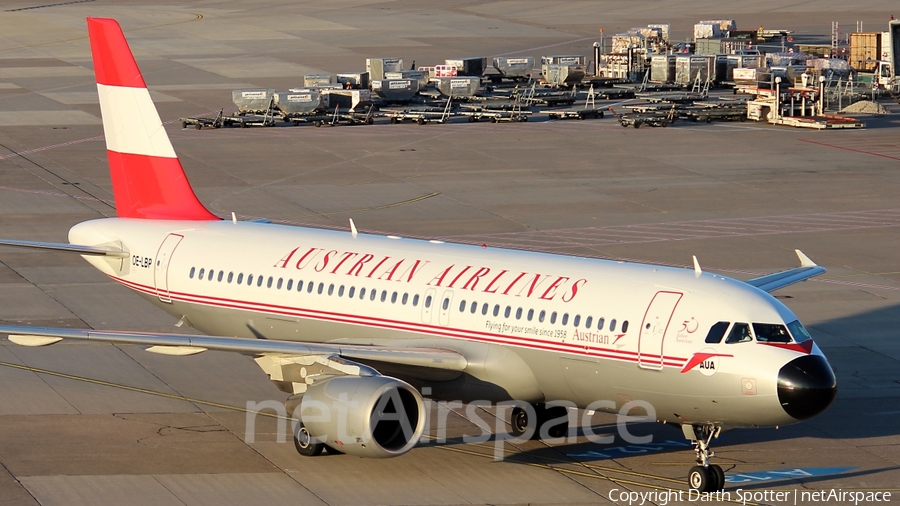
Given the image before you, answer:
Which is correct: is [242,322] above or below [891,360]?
above

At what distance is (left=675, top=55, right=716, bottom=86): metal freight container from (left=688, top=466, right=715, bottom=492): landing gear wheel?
70635 millimetres

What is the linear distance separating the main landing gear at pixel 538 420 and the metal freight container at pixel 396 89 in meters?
58.2

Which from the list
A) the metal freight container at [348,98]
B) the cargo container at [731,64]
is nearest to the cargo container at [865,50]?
the cargo container at [731,64]

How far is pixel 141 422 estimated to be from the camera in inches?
1212

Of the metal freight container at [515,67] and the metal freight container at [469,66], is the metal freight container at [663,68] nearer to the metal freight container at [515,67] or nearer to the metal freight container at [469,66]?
the metal freight container at [515,67]

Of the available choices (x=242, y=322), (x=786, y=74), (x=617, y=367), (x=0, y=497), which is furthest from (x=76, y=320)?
(x=786, y=74)

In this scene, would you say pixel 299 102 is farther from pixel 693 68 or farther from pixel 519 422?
pixel 519 422

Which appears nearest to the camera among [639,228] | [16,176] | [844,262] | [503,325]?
[503,325]

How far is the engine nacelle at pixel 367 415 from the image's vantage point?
84.7 ft

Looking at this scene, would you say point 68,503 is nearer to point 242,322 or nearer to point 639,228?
point 242,322

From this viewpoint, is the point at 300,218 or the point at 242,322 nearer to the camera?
the point at 242,322

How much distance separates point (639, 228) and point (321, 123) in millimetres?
30525

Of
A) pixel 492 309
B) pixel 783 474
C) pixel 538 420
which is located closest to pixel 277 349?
pixel 492 309

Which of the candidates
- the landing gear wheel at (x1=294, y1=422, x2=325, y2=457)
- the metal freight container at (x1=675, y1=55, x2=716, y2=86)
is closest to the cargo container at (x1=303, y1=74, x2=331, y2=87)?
the metal freight container at (x1=675, y1=55, x2=716, y2=86)
